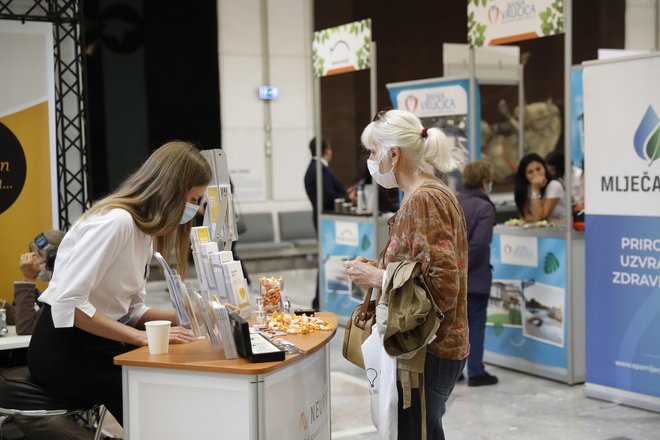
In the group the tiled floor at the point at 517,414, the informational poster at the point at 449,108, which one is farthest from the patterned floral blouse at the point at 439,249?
the informational poster at the point at 449,108

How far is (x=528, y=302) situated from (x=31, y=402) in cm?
363

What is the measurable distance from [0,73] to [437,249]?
3100 millimetres

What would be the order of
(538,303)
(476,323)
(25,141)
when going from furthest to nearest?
(538,303), (476,323), (25,141)

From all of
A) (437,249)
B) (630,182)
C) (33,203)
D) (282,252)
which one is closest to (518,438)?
(630,182)

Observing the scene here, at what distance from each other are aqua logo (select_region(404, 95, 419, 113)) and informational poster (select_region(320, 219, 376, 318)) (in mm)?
1078

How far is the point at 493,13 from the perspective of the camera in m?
6.08

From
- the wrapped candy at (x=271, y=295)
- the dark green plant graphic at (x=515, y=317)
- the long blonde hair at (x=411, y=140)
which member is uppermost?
the long blonde hair at (x=411, y=140)

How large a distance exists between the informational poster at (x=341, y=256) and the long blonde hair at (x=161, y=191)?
4.27 meters

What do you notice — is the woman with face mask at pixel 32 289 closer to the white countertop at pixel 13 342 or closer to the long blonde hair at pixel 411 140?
the white countertop at pixel 13 342

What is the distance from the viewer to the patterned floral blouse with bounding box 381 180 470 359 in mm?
2701

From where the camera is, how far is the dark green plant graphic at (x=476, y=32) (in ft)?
20.4

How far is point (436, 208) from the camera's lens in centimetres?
271

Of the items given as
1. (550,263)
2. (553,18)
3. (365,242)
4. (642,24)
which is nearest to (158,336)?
(550,263)

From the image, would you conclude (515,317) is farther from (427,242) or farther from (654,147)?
(427,242)
